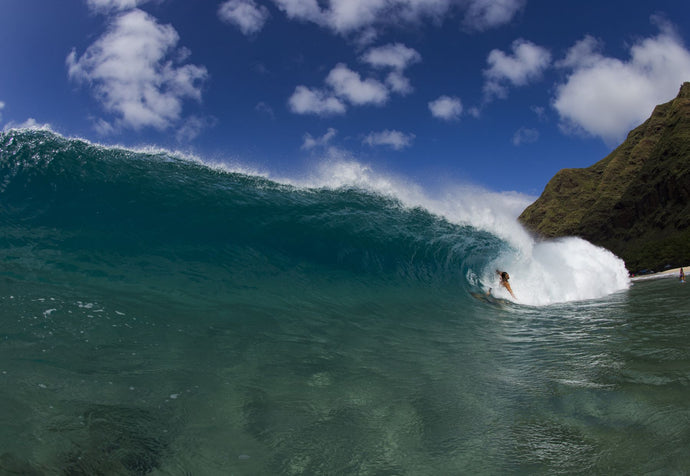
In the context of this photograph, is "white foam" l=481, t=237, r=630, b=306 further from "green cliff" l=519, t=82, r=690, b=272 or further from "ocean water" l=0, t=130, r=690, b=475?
"green cliff" l=519, t=82, r=690, b=272

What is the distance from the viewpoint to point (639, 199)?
3578 inches

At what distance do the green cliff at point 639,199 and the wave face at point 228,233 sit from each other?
59.8 metres

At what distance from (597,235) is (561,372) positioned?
117 meters

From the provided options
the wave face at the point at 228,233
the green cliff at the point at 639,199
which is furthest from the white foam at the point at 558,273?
the green cliff at the point at 639,199

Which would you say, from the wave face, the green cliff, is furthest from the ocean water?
the green cliff

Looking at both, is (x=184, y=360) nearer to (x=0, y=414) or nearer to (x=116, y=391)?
(x=116, y=391)

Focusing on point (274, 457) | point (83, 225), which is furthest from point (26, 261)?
point (274, 457)

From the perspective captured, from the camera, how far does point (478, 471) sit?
8.41ft

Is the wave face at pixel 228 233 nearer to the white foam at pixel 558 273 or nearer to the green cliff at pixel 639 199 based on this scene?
the white foam at pixel 558 273

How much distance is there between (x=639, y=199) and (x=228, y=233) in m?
110

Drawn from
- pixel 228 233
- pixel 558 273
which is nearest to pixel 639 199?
pixel 558 273

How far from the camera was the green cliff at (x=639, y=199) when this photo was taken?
7446 cm

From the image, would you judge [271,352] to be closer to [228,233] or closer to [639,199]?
[228,233]

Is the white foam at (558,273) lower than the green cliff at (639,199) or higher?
lower
